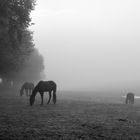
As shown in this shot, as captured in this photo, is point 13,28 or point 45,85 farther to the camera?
point 13,28

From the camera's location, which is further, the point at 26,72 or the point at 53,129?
the point at 26,72

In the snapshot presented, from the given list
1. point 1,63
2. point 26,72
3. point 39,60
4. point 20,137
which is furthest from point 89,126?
point 39,60

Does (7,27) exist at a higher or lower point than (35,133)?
higher

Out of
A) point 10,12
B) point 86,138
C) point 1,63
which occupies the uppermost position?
point 10,12

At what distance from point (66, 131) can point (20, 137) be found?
2218 millimetres

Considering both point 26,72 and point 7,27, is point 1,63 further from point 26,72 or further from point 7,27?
point 26,72

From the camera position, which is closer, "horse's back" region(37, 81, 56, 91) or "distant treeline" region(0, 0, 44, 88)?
"horse's back" region(37, 81, 56, 91)

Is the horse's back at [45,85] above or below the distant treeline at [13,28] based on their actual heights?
below

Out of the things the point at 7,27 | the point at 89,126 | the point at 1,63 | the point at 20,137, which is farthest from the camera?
the point at 1,63

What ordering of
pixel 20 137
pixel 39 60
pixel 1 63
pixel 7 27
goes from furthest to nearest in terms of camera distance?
pixel 39 60, pixel 1 63, pixel 7 27, pixel 20 137

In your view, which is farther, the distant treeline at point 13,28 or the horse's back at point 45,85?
the distant treeline at point 13,28

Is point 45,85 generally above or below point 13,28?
below

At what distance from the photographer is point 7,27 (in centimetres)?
3008

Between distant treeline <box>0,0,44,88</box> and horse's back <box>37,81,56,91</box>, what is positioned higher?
distant treeline <box>0,0,44,88</box>
